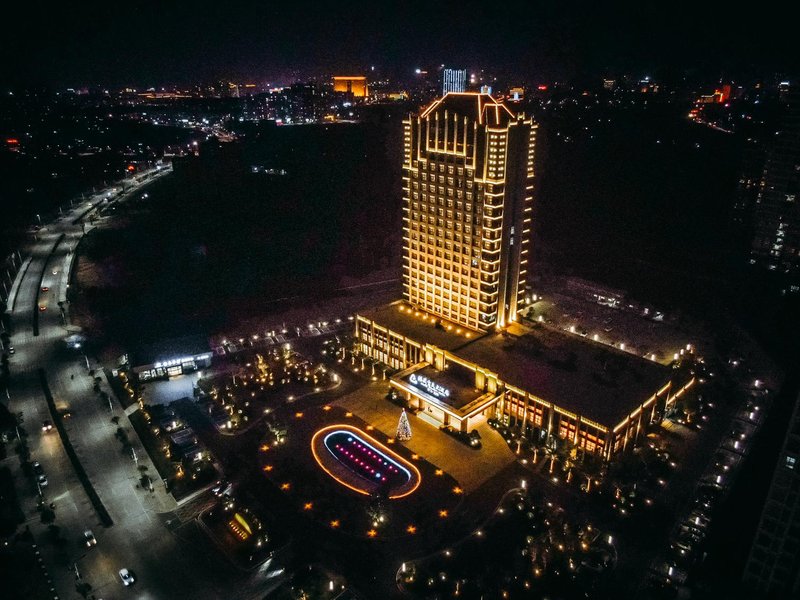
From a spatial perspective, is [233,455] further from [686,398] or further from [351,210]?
[351,210]

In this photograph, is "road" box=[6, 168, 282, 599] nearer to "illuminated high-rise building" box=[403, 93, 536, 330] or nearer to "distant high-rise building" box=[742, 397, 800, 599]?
"distant high-rise building" box=[742, 397, 800, 599]

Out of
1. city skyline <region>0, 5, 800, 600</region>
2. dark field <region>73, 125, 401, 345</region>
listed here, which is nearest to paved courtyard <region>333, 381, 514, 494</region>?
city skyline <region>0, 5, 800, 600</region>

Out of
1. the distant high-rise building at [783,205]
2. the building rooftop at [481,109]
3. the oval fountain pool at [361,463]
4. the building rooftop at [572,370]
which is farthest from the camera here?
the distant high-rise building at [783,205]

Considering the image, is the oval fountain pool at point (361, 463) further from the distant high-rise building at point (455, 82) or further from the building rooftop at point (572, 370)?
the distant high-rise building at point (455, 82)

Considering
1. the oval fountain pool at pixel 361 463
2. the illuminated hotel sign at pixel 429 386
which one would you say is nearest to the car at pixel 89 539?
the oval fountain pool at pixel 361 463

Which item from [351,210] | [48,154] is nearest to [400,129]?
[351,210]

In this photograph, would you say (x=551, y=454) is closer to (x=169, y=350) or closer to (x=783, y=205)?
(x=169, y=350)
